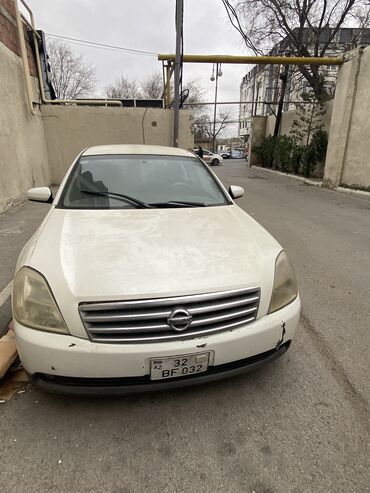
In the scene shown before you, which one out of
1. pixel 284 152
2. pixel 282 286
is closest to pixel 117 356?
pixel 282 286

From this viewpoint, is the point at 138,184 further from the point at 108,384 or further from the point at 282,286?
the point at 108,384

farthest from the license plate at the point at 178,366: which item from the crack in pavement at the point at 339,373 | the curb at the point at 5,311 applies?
the curb at the point at 5,311

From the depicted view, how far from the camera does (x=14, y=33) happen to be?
775 cm

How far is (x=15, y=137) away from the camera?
7344mm

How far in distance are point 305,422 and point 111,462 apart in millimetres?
1095

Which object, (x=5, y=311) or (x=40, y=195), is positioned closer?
(x=5, y=311)

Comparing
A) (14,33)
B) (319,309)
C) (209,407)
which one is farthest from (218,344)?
(14,33)

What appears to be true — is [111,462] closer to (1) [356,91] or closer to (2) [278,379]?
(2) [278,379]

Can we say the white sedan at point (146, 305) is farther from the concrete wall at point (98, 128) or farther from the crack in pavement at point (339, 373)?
the concrete wall at point (98, 128)

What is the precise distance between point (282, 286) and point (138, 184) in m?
1.64

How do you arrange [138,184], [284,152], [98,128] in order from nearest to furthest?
1. [138,184]
2. [98,128]
3. [284,152]

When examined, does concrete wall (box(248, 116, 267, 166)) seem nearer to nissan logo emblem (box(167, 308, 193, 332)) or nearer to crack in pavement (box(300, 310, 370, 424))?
crack in pavement (box(300, 310, 370, 424))

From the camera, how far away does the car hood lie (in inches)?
65.5

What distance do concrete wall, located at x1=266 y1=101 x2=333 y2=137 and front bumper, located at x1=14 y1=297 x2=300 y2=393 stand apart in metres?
14.2
